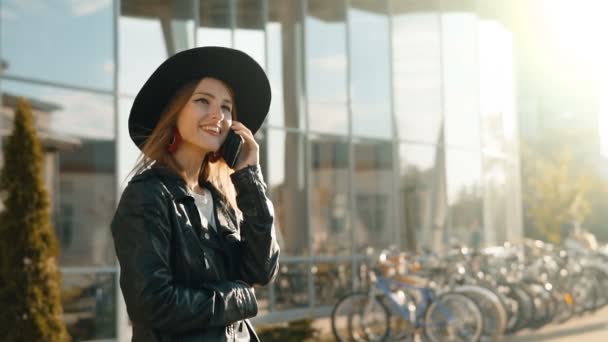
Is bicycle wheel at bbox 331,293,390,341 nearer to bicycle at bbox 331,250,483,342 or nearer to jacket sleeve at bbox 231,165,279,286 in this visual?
bicycle at bbox 331,250,483,342

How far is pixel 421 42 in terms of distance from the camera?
15.2 m

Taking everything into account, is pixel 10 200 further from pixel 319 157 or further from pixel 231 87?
pixel 319 157

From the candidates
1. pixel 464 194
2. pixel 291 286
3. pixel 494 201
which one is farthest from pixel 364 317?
pixel 494 201

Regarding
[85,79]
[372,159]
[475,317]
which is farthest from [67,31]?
[372,159]

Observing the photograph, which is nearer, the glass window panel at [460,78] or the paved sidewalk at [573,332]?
the paved sidewalk at [573,332]

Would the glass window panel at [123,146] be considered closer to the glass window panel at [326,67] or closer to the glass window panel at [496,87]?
the glass window panel at [326,67]

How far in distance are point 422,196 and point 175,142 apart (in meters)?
12.9

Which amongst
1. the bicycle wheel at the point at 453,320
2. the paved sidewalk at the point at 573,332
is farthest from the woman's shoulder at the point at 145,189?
the paved sidewalk at the point at 573,332

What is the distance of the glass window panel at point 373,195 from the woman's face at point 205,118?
1119 centimetres

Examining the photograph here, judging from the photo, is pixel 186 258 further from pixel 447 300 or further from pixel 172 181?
pixel 447 300

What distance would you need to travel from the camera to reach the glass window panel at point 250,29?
11.7 metres

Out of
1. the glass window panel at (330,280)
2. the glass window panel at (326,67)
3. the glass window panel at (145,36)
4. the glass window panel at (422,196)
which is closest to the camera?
the glass window panel at (145,36)

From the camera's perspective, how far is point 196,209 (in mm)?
2111

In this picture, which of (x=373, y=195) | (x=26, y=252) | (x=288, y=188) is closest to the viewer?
(x=26, y=252)
